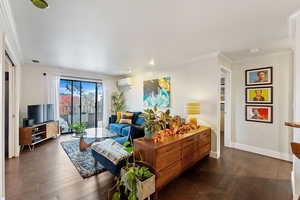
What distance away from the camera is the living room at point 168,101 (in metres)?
1.79

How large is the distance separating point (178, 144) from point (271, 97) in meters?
2.83

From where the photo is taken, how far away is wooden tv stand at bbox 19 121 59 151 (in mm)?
3541

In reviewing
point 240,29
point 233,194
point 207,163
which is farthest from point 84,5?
point 207,163

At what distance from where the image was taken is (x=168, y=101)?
4465 millimetres

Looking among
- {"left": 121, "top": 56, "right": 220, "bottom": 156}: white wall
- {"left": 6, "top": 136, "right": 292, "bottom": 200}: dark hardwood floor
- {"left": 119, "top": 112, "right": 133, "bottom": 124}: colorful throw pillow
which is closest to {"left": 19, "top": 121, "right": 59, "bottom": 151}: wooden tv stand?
{"left": 6, "top": 136, "right": 292, "bottom": 200}: dark hardwood floor

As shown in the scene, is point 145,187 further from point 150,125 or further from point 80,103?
point 80,103

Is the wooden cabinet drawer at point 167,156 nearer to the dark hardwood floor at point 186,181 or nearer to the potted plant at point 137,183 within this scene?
the potted plant at point 137,183

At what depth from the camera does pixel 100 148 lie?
93.8 inches

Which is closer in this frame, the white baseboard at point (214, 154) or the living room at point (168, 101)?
the living room at point (168, 101)

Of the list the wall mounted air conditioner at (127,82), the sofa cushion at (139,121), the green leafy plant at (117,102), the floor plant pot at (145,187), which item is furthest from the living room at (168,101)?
the green leafy plant at (117,102)

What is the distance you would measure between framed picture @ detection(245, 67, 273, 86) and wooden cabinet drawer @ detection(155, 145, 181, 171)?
2900 mm

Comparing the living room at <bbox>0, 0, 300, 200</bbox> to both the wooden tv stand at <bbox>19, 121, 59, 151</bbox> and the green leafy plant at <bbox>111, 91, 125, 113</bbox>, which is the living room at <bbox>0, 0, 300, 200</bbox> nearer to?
the wooden tv stand at <bbox>19, 121, 59, 151</bbox>

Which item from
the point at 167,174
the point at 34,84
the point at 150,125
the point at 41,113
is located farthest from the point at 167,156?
the point at 34,84

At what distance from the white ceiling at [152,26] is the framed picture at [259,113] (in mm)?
1459
